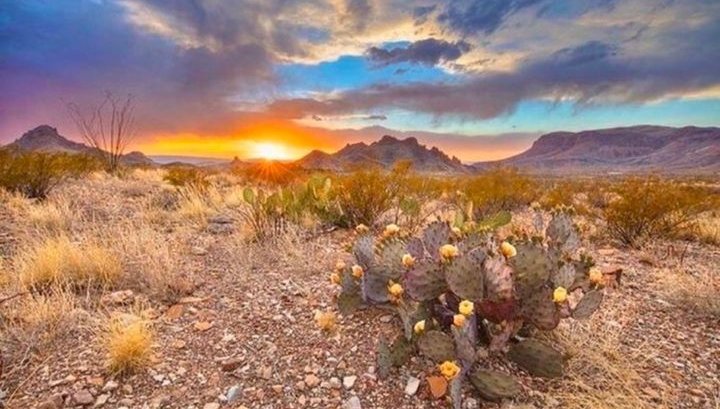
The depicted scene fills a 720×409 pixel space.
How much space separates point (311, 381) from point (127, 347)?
49.9 inches

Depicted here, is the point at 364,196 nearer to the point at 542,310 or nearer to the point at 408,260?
the point at 408,260

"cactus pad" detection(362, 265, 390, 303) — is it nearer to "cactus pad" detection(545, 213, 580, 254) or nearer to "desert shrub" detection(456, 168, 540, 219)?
"cactus pad" detection(545, 213, 580, 254)

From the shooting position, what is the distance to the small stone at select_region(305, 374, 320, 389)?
3143mm

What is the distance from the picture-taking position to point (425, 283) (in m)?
3.08

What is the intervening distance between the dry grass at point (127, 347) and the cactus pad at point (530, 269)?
254cm

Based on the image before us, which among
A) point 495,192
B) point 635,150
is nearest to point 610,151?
point 635,150

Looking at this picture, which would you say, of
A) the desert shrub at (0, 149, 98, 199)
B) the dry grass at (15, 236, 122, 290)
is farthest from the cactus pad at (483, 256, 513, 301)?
the desert shrub at (0, 149, 98, 199)

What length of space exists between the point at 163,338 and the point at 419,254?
2.06m

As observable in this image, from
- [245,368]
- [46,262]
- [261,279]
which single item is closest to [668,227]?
[261,279]

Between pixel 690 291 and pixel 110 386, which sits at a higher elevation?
pixel 690 291

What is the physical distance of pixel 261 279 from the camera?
4918 millimetres

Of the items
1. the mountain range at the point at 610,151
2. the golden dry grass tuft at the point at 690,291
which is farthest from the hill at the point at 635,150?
the golden dry grass tuft at the point at 690,291

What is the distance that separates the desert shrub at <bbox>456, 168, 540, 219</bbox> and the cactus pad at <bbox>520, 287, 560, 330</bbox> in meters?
6.15

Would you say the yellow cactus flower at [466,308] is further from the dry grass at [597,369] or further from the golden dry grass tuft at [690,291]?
the golden dry grass tuft at [690,291]
